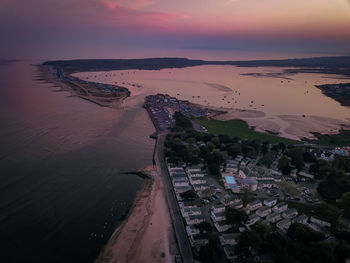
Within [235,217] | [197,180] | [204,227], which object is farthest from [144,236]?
[197,180]

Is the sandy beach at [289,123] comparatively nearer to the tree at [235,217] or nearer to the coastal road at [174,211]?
the coastal road at [174,211]

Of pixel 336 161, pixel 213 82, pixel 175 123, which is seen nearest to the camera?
pixel 336 161

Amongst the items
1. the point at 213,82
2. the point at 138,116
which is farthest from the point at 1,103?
the point at 213,82

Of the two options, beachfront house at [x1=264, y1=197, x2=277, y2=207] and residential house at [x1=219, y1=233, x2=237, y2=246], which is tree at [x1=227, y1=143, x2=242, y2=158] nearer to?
beachfront house at [x1=264, y1=197, x2=277, y2=207]

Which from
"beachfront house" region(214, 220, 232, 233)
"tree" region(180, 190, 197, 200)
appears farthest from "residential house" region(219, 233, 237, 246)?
"tree" region(180, 190, 197, 200)

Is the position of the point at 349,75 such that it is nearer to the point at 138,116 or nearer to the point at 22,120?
the point at 138,116

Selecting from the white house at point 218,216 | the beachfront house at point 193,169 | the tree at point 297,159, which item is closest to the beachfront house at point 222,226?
the white house at point 218,216

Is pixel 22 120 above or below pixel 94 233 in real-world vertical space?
above
